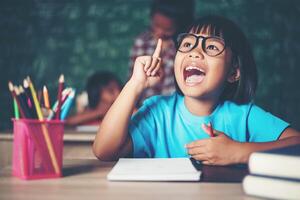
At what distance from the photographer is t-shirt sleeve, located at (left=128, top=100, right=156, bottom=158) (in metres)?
1.30

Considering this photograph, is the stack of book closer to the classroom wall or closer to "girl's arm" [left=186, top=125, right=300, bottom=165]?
"girl's arm" [left=186, top=125, right=300, bottom=165]

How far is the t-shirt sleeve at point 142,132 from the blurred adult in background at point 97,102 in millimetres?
1230

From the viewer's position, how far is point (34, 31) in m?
4.20

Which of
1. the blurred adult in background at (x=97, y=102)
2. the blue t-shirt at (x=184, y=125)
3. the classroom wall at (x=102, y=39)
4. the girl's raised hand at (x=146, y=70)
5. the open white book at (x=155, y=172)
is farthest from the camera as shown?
the classroom wall at (x=102, y=39)

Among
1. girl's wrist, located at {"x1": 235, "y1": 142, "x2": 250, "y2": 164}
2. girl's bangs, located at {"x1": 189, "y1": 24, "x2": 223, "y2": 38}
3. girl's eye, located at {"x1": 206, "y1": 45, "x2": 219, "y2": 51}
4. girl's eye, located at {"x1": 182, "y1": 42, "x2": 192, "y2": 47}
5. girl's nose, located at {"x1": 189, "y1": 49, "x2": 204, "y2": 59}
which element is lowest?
girl's wrist, located at {"x1": 235, "y1": 142, "x2": 250, "y2": 164}

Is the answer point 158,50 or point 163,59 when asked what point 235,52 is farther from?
point 163,59

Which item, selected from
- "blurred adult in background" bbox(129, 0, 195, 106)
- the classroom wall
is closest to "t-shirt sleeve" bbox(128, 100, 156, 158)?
"blurred adult in background" bbox(129, 0, 195, 106)

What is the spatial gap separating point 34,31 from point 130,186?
353 centimetres

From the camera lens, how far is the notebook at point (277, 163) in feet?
2.47

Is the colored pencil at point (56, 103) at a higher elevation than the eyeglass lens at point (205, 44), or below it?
below

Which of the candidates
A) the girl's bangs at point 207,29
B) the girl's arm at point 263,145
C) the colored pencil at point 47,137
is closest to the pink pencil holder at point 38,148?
the colored pencil at point 47,137

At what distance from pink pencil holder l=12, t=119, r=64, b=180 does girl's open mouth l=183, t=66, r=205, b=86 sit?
445 mm

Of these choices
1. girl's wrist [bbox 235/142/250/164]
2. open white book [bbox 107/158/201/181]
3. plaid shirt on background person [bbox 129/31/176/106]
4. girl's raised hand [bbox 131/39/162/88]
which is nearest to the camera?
open white book [bbox 107/158/201/181]

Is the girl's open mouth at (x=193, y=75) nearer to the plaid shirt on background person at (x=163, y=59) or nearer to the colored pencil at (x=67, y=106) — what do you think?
the colored pencil at (x=67, y=106)
